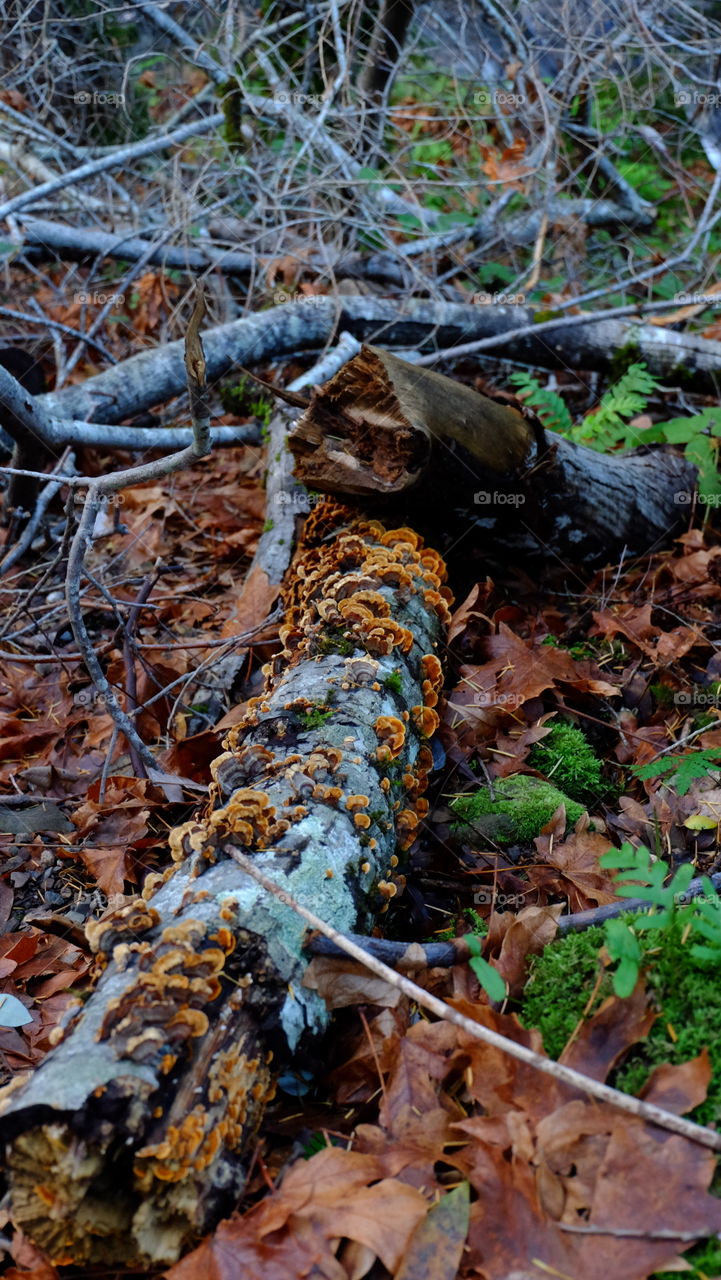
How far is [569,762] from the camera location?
12.4 feet

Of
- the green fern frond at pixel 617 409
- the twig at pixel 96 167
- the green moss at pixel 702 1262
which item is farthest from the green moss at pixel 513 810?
the twig at pixel 96 167

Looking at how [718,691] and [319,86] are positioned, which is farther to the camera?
Result: [319,86]

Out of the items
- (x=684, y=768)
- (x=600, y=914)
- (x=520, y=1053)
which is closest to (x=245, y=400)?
(x=684, y=768)

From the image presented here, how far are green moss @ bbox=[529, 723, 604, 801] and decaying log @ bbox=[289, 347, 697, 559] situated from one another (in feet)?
4.12

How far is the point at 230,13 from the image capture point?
6742 mm

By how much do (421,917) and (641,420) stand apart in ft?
14.0

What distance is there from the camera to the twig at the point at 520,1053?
6.27 ft

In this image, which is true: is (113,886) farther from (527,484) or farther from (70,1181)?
(527,484)

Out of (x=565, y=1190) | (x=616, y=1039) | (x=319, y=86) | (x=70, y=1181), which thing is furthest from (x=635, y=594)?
(x=319, y=86)

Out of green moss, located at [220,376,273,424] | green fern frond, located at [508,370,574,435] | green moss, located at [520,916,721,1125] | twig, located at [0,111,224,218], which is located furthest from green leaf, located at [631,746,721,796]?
twig, located at [0,111,224,218]

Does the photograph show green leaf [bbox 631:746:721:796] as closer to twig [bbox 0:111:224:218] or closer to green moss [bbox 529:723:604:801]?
green moss [bbox 529:723:604:801]

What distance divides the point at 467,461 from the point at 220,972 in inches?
108

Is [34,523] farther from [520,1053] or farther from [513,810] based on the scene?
[520,1053]

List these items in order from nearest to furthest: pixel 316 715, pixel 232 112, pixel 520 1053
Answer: pixel 520 1053 → pixel 316 715 → pixel 232 112
